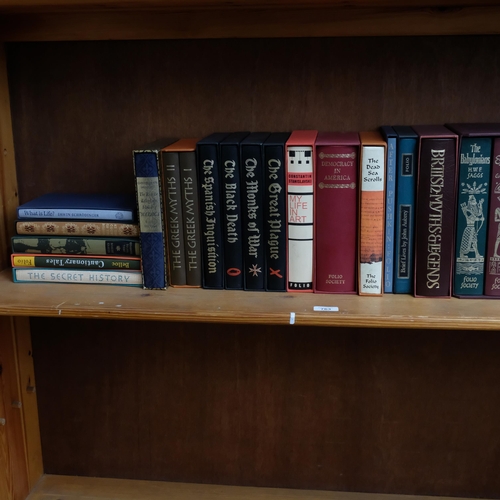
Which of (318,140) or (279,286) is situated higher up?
(318,140)

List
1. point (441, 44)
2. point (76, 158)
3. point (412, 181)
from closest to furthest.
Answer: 1. point (412, 181)
2. point (441, 44)
3. point (76, 158)

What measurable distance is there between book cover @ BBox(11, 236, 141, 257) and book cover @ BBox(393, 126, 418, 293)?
0.41 m

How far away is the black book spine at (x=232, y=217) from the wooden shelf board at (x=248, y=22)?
246mm

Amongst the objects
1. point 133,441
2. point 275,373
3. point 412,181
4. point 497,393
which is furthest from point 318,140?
point 133,441

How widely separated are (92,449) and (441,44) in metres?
1.05

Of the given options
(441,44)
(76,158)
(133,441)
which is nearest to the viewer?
(441,44)

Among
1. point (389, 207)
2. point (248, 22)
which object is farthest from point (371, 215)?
point (248, 22)

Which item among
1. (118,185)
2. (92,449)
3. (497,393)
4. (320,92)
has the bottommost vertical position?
(92,449)

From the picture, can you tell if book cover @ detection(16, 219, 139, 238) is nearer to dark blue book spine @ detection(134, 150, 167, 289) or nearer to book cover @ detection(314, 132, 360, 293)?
dark blue book spine @ detection(134, 150, 167, 289)

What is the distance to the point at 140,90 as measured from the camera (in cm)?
112

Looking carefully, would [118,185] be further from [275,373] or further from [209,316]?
[275,373]

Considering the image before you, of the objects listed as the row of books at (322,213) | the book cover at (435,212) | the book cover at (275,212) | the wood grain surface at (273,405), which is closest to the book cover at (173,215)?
the row of books at (322,213)

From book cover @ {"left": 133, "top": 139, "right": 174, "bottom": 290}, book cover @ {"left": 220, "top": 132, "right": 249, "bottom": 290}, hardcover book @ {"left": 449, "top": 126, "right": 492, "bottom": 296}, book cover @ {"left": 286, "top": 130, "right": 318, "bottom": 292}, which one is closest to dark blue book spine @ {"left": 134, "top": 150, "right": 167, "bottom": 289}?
book cover @ {"left": 133, "top": 139, "right": 174, "bottom": 290}

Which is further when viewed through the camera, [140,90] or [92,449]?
[92,449]
